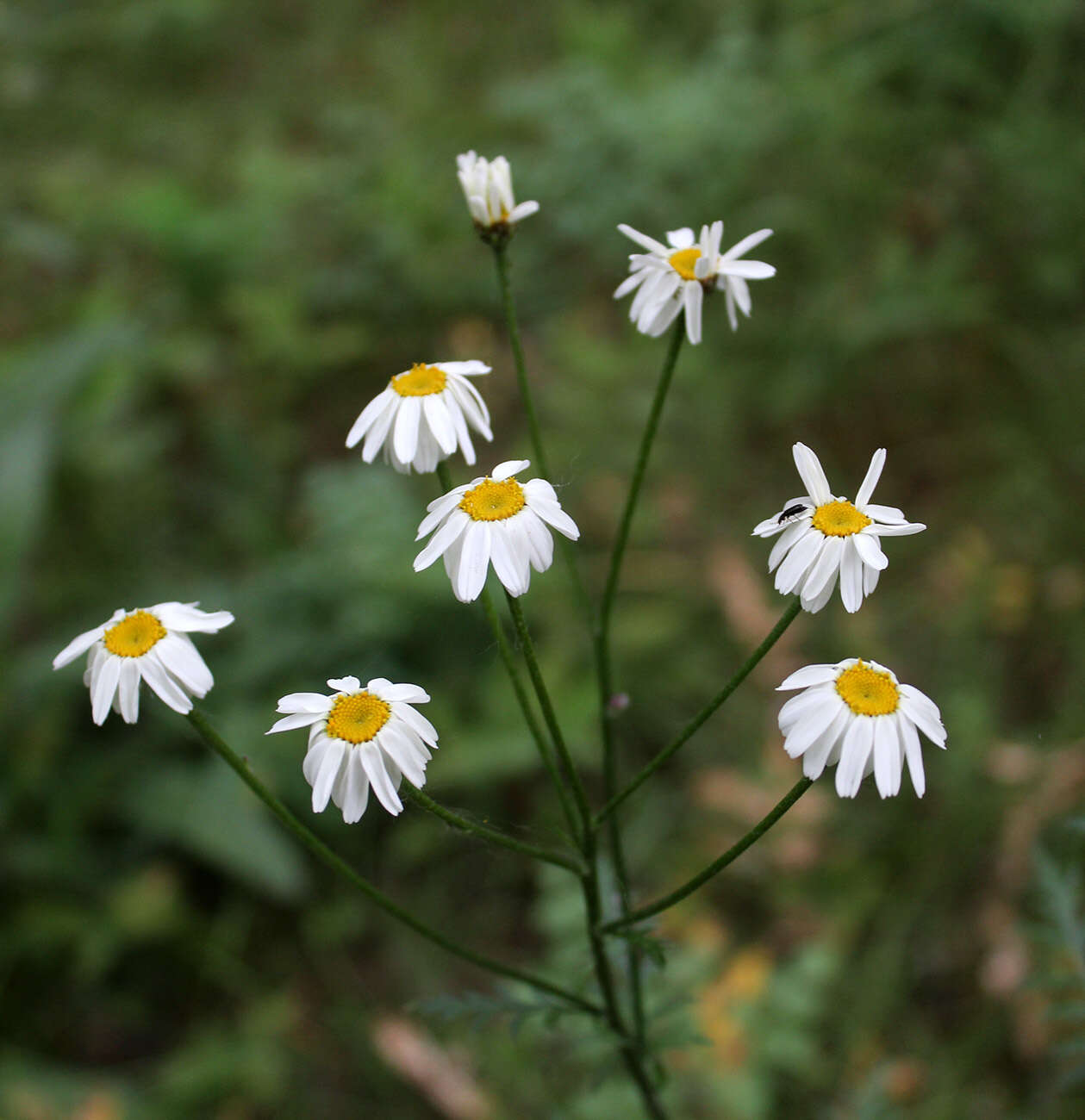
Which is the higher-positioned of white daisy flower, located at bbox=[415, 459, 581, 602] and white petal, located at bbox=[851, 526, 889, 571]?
white daisy flower, located at bbox=[415, 459, 581, 602]

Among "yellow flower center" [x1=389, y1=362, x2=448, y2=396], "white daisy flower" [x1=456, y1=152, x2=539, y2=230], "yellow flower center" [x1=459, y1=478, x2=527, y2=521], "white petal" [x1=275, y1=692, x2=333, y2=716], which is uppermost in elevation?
"white daisy flower" [x1=456, y1=152, x2=539, y2=230]

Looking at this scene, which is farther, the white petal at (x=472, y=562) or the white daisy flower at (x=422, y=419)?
the white daisy flower at (x=422, y=419)

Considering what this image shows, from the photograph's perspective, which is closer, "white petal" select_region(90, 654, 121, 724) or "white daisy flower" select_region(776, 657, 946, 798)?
"white daisy flower" select_region(776, 657, 946, 798)

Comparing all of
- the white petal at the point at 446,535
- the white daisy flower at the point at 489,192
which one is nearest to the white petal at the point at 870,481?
the white petal at the point at 446,535

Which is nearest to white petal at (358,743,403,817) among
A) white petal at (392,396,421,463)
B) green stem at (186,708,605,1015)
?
green stem at (186,708,605,1015)

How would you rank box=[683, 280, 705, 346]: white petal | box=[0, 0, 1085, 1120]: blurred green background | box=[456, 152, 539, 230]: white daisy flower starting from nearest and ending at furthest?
1. box=[683, 280, 705, 346]: white petal
2. box=[456, 152, 539, 230]: white daisy flower
3. box=[0, 0, 1085, 1120]: blurred green background

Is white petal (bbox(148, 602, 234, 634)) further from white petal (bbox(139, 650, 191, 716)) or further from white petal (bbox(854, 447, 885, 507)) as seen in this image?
white petal (bbox(854, 447, 885, 507))

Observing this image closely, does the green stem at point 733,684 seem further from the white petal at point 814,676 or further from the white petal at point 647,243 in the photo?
the white petal at point 647,243

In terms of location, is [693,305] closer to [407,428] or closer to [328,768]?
[407,428]
